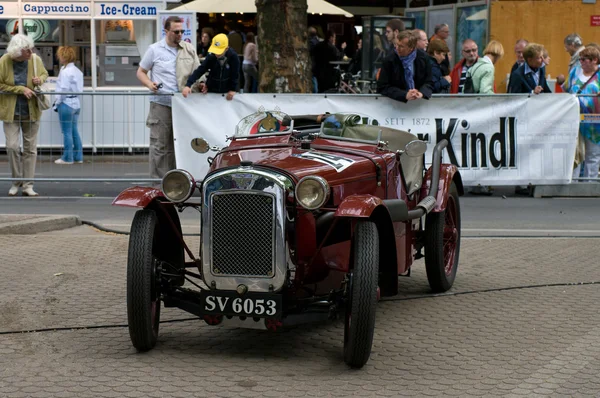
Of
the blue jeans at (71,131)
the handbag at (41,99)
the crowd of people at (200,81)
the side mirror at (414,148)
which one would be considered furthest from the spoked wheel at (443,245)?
the handbag at (41,99)

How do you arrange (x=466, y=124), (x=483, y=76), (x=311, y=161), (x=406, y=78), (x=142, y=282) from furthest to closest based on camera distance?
1. (x=483, y=76)
2. (x=466, y=124)
3. (x=406, y=78)
4. (x=311, y=161)
5. (x=142, y=282)

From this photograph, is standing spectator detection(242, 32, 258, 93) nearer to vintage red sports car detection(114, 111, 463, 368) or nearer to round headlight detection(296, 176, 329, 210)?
vintage red sports car detection(114, 111, 463, 368)

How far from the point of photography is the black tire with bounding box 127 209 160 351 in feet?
19.3

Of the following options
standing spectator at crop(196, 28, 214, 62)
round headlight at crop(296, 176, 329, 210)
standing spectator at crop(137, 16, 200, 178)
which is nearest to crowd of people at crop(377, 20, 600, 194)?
standing spectator at crop(137, 16, 200, 178)

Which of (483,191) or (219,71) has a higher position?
(219,71)

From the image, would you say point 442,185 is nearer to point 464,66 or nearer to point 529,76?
point 529,76

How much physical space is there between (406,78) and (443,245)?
4251 mm

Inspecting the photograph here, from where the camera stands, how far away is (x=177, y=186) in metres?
6.14

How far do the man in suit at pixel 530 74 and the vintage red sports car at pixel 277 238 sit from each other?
21.6 feet

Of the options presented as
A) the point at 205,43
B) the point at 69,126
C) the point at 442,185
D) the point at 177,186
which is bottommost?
the point at 442,185

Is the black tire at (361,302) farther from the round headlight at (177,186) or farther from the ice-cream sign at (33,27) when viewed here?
the ice-cream sign at (33,27)

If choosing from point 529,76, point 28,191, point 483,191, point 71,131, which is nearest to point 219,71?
point 71,131

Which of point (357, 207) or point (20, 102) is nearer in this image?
point (357, 207)

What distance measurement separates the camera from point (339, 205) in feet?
19.5
